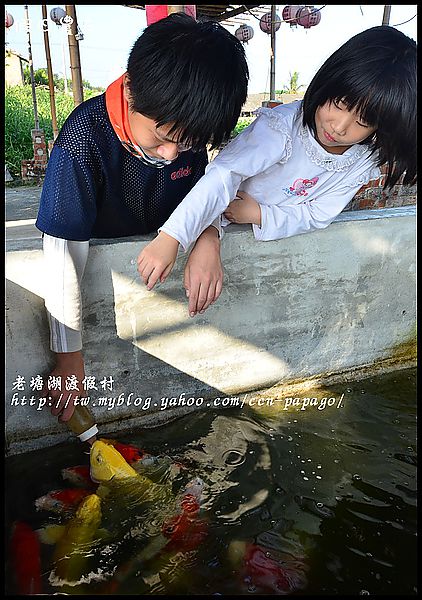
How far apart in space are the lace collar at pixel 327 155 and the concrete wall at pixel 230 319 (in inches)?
15.7

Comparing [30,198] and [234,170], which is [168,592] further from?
[30,198]

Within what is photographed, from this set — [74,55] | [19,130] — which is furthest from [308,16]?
[19,130]

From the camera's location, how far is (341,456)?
81.4 inches

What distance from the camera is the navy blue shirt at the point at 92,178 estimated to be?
5.40ft

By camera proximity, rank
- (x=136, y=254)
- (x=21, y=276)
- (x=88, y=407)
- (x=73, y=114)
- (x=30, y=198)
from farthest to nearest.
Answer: (x=30, y=198) < (x=88, y=407) < (x=136, y=254) < (x=21, y=276) < (x=73, y=114)

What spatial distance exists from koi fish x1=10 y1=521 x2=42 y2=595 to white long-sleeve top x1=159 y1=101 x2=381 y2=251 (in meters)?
1.04

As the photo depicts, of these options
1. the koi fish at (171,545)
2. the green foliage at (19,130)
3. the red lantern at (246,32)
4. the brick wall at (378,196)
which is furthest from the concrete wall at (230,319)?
the red lantern at (246,32)

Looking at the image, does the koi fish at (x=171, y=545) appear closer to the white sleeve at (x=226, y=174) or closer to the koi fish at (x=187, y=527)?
the koi fish at (x=187, y=527)

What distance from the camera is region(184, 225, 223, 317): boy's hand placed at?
5.70ft

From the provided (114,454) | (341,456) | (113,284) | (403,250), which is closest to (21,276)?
(113,284)

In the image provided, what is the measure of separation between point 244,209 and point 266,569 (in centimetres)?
122

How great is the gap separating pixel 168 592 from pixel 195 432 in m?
0.75

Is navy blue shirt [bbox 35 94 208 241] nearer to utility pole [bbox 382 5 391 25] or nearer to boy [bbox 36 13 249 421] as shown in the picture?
boy [bbox 36 13 249 421]

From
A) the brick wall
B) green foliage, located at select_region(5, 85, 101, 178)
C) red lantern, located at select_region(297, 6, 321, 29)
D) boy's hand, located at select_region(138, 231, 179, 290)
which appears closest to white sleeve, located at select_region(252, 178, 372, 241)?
boy's hand, located at select_region(138, 231, 179, 290)
